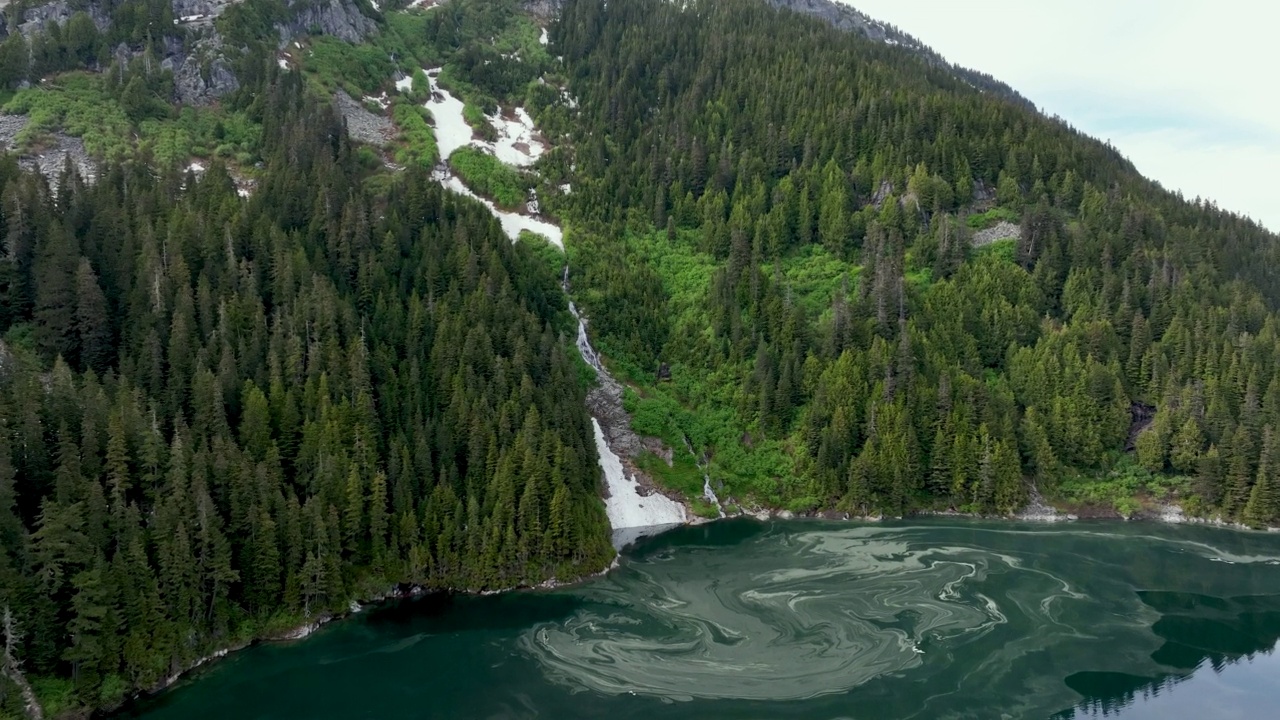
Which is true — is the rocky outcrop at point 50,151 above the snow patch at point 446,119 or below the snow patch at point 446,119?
below

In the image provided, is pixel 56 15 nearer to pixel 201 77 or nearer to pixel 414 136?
pixel 201 77

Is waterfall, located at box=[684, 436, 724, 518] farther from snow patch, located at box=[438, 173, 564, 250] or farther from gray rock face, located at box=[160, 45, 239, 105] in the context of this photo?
gray rock face, located at box=[160, 45, 239, 105]

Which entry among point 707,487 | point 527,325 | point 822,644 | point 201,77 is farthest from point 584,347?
point 201,77

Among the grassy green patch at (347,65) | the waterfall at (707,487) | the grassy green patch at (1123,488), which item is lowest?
the waterfall at (707,487)

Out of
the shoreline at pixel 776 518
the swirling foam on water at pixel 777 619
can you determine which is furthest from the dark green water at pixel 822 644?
the shoreline at pixel 776 518

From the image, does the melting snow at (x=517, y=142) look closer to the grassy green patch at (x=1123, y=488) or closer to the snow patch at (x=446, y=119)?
the snow patch at (x=446, y=119)

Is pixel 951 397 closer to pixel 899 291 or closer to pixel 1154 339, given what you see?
pixel 899 291

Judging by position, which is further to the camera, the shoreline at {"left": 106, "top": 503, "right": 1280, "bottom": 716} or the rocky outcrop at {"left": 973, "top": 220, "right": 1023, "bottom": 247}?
the rocky outcrop at {"left": 973, "top": 220, "right": 1023, "bottom": 247}

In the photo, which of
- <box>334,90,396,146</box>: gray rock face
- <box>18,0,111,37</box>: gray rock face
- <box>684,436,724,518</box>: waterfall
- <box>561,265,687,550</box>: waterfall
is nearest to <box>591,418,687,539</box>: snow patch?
<box>561,265,687,550</box>: waterfall

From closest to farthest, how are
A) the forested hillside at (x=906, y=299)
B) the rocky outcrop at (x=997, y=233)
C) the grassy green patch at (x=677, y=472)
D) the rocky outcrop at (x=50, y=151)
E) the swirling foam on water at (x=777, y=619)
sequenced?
the swirling foam on water at (x=777, y=619) → the forested hillside at (x=906, y=299) → the grassy green patch at (x=677, y=472) → the rocky outcrop at (x=50, y=151) → the rocky outcrop at (x=997, y=233)
